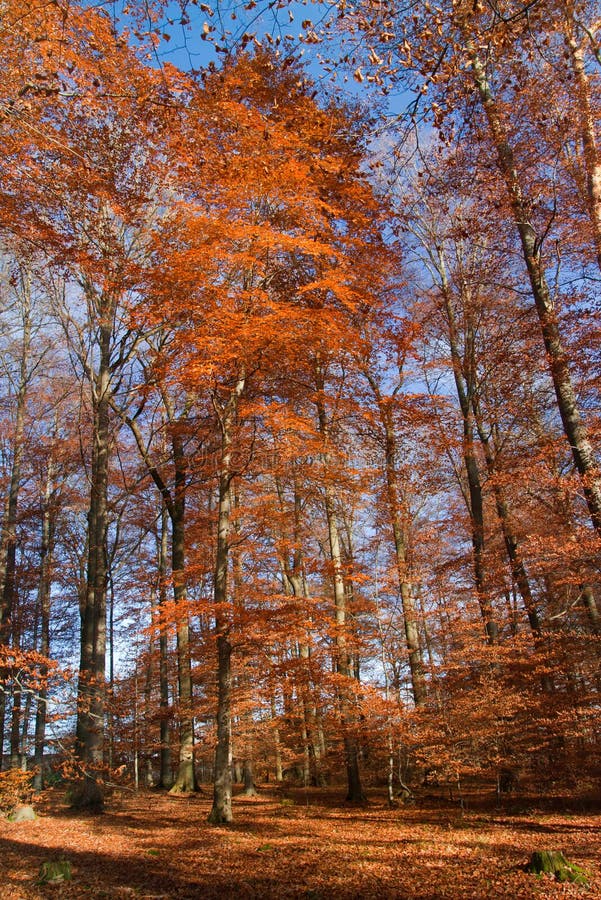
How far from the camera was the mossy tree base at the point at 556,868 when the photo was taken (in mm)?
4980

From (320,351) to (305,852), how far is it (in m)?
8.46

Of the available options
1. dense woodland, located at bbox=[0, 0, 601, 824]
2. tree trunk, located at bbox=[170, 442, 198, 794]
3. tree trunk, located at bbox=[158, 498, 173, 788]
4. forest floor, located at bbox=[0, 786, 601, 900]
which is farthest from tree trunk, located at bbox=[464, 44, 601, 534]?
tree trunk, located at bbox=[158, 498, 173, 788]

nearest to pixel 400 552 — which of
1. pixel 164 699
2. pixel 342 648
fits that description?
pixel 342 648

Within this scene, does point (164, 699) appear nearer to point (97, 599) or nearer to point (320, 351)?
point (97, 599)

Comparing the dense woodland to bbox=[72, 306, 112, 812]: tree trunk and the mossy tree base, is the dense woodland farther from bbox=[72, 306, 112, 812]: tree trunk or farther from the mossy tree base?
the mossy tree base

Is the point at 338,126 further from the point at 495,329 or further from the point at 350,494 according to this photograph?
the point at 495,329

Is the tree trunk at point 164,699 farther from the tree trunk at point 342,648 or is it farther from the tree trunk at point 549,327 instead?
the tree trunk at point 549,327

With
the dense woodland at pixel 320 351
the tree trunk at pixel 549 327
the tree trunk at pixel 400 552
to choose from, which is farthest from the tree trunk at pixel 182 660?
the tree trunk at pixel 549 327

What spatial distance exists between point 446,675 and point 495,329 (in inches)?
347

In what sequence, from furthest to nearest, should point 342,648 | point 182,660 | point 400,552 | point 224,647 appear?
point 182,660
point 400,552
point 342,648
point 224,647

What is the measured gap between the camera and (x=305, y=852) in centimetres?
691

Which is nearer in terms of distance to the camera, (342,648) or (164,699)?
(342,648)

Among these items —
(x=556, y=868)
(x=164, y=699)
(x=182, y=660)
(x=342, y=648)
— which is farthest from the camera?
(x=164, y=699)

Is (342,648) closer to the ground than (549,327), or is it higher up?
closer to the ground
